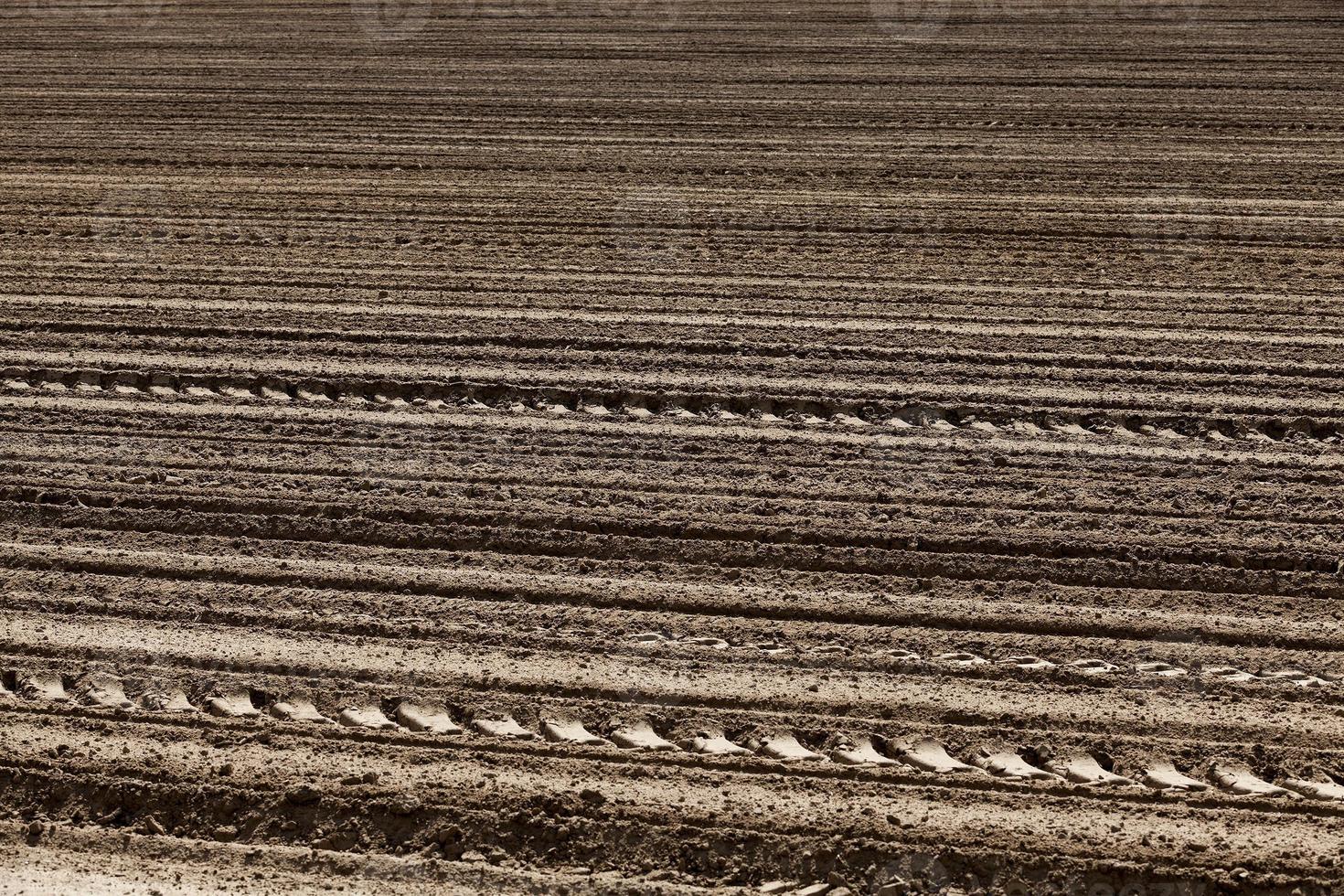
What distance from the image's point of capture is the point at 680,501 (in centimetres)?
499

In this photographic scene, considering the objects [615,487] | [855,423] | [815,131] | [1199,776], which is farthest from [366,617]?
[815,131]

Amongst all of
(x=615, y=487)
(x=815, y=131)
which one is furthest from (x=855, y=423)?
(x=815, y=131)

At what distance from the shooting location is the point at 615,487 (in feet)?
16.7

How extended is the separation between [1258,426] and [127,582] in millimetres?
5203

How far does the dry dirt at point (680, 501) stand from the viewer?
3.61 meters

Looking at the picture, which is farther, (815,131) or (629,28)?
(629,28)

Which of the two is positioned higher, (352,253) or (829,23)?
(829,23)

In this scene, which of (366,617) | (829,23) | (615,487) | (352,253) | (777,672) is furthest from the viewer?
(829,23)

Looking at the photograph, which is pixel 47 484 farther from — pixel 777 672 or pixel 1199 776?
pixel 1199 776

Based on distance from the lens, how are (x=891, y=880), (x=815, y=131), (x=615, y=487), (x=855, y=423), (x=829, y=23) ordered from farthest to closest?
1. (x=829, y=23)
2. (x=815, y=131)
3. (x=855, y=423)
4. (x=615, y=487)
5. (x=891, y=880)

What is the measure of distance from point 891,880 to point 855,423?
8.45 ft

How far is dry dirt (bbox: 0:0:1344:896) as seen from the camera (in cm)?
361

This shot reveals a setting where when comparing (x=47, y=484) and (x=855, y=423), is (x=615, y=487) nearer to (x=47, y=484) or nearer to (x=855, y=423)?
(x=855, y=423)

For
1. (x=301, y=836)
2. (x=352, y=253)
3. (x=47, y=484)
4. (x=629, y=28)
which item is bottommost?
(x=301, y=836)
